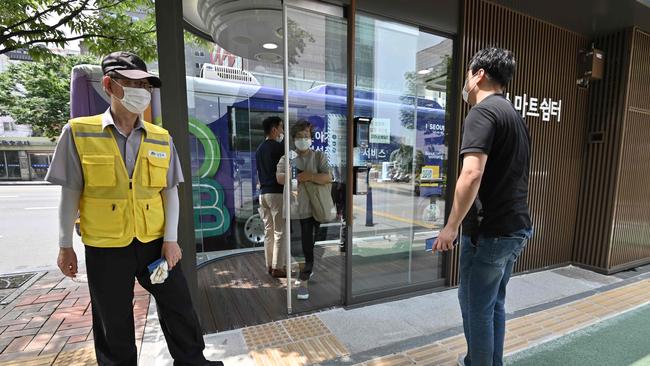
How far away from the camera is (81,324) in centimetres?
271

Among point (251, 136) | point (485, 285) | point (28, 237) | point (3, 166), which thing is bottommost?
point (28, 237)

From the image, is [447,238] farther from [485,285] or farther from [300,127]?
[300,127]

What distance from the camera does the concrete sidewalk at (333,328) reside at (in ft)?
7.41

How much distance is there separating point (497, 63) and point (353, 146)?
136 centimetres

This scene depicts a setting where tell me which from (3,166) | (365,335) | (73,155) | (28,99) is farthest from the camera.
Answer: (3,166)

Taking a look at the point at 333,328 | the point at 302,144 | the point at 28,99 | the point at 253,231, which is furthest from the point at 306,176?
the point at 28,99

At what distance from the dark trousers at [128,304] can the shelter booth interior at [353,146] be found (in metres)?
0.74

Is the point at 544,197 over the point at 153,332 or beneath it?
over

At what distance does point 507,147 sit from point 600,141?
3.41 meters

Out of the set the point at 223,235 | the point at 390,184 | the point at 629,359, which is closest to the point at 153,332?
the point at 223,235

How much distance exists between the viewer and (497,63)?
68.6 inches

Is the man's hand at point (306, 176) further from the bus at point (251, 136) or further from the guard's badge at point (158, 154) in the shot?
the guard's badge at point (158, 154)

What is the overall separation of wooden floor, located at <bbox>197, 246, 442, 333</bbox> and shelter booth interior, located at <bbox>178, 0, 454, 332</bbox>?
11 mm

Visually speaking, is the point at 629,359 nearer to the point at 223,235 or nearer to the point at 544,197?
the point at 544,197
